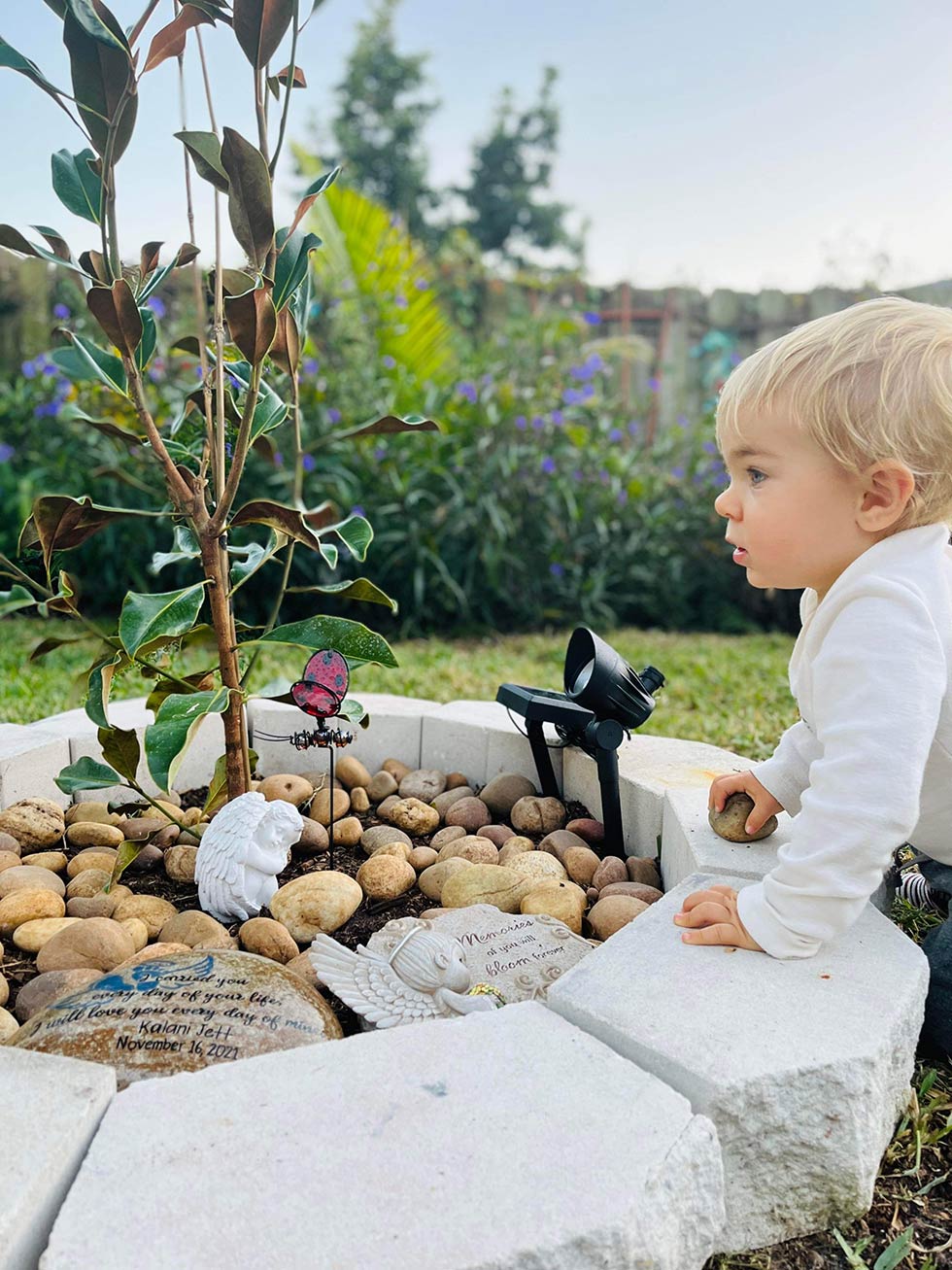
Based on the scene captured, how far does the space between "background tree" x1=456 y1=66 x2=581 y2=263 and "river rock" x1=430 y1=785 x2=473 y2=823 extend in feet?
68.0

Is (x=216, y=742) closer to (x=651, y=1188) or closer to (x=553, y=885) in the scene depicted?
(x=553, y=885)

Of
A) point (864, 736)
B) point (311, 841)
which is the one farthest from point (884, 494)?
point (311, 841)

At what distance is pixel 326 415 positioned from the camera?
182 inches

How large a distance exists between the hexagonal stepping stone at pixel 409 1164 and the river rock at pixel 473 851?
68cm

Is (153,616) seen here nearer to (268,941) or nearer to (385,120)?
(268,941)

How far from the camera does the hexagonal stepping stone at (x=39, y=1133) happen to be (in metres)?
0.84

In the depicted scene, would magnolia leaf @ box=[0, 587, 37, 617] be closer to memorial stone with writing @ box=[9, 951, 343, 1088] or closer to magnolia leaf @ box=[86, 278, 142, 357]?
magnolia leaf @ box=[86, 278, 142, 357]

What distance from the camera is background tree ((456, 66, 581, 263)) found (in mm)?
21109

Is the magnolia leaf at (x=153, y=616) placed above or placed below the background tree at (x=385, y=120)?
below

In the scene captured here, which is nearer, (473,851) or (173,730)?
(173,730)

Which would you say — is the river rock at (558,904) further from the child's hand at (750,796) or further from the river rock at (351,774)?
the river rock at (351,774)

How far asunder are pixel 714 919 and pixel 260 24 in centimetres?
126

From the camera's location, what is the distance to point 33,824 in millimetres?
1804

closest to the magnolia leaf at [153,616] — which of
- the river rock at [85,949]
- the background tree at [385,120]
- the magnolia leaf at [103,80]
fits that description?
the river rock at [85,949]
